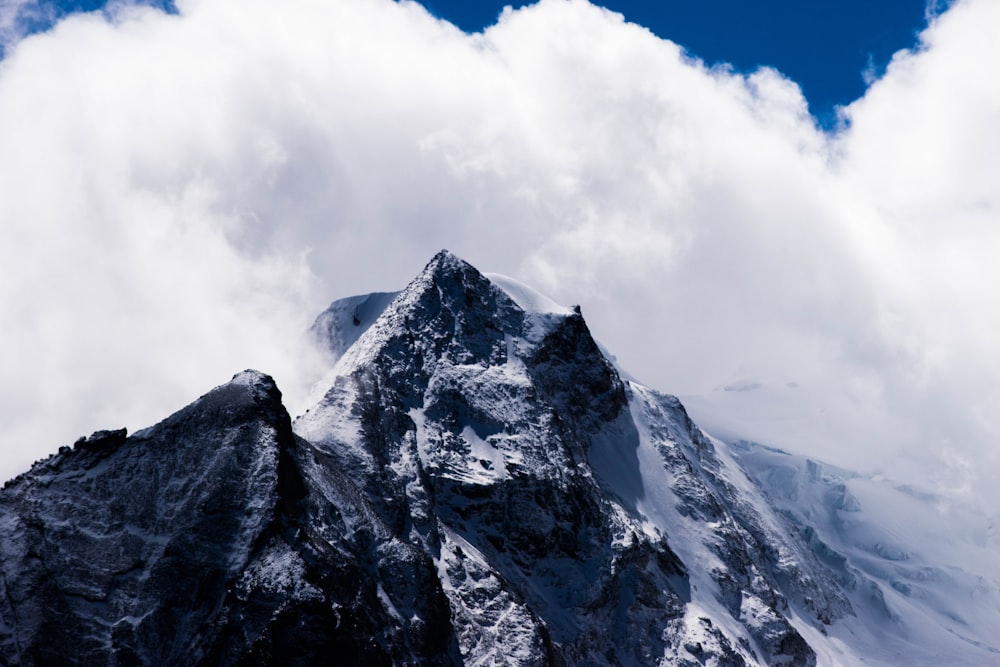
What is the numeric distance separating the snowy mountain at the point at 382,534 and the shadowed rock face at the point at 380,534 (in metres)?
0.25

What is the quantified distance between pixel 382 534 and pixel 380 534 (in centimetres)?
32

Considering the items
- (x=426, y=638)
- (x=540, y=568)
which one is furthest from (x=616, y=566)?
(x=426, y=638)

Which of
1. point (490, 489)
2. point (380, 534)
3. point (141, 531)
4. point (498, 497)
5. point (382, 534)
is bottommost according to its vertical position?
point (141, 531)

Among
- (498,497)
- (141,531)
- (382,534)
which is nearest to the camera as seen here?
(141,531)

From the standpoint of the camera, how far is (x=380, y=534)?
140 m

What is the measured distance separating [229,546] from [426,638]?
24.7m

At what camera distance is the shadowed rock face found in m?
120

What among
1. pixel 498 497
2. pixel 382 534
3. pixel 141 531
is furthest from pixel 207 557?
pixel 498 497

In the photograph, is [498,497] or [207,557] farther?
[498,497]

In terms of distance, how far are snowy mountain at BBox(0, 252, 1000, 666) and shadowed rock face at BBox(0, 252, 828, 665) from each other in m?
0.25

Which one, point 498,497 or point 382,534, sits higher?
point 498,497

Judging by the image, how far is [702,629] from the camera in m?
177

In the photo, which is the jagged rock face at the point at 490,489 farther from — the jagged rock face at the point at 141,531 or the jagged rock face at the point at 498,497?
the jagged rock face at the point at 141,531

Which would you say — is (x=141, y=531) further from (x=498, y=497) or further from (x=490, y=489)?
(x=498, y=497)
